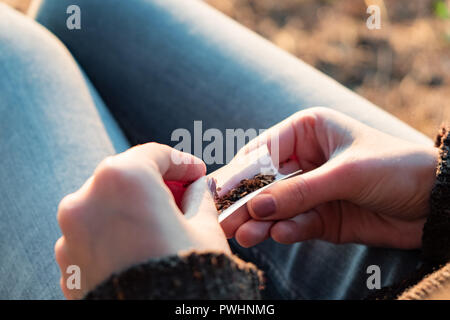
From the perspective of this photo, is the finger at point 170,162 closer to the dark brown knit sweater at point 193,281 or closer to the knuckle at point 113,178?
the knuckle at point 113,178

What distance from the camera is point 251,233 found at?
33.3 inches

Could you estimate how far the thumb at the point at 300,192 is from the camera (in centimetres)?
81

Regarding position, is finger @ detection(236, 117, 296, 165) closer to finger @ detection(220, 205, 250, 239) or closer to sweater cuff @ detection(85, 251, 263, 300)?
finger @ detection(220, 205, 250, 239)

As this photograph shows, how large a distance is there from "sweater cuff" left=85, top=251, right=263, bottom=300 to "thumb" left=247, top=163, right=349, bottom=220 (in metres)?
0.34

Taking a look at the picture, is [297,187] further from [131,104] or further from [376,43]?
[376,43]

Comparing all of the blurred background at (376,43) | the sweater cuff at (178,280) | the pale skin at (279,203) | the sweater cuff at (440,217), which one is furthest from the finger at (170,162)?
the blurred background at (376,43)

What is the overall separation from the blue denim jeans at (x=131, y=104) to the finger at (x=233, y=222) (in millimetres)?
126

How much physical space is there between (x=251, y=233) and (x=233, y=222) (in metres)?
0.05

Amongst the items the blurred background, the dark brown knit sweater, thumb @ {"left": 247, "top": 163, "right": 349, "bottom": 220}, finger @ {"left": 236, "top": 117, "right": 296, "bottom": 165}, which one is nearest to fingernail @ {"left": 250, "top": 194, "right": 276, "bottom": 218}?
thumb @ {"left": 247, "top": 163, "right": 349, "bottom": 220}

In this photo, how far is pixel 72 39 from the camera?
3.73 ft
